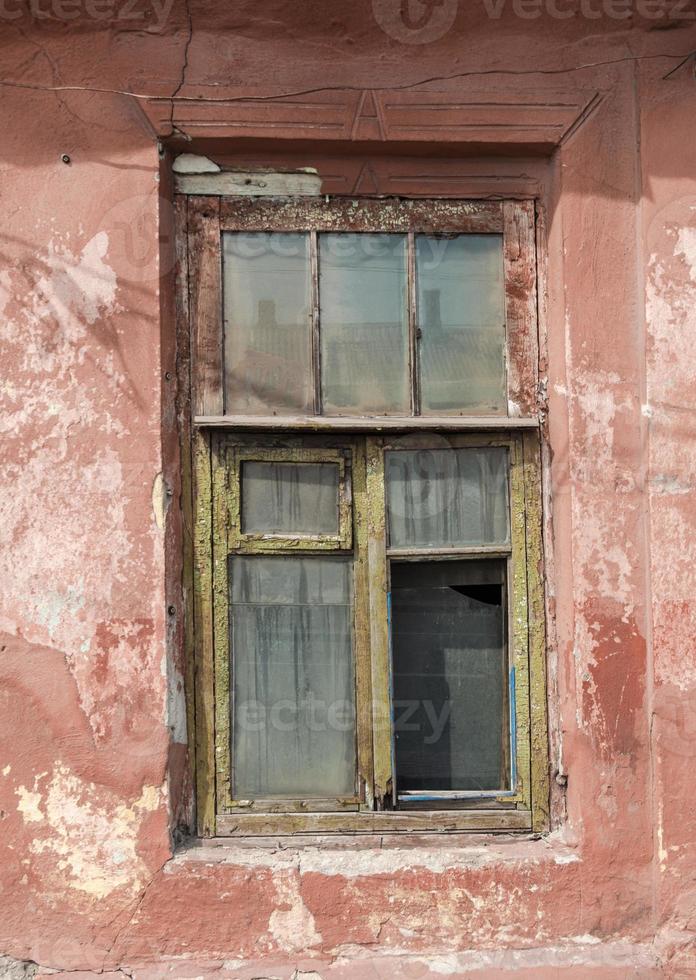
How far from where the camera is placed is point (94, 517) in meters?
2.72

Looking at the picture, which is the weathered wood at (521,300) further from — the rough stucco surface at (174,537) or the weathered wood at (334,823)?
the weathered wood at (334,823)

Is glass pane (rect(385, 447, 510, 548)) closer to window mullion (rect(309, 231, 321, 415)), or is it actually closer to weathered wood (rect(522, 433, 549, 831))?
weathered wood (rect(522, 433, 549, 831))

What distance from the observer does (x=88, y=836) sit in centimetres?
265

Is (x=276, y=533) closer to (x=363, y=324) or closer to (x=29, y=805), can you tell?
(x=363, y=324)

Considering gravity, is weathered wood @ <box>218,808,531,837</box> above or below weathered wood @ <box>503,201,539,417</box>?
below

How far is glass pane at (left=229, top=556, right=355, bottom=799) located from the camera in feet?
9.36

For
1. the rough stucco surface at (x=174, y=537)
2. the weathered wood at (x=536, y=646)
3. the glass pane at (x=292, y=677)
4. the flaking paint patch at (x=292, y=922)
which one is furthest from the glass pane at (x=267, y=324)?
the flaking paint patch at (x=292, y=922)

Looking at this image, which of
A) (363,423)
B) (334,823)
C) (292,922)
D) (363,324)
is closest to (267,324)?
(363,324)

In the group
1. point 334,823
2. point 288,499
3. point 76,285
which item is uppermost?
point 76,285

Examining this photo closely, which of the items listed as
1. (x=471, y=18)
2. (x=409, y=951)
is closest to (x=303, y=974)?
(x=409, y=951)

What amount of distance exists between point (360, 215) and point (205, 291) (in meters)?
0.55

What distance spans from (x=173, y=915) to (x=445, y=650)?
3.65 feet

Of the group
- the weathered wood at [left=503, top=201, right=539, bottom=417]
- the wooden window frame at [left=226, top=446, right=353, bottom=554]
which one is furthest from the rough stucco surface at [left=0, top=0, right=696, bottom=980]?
the wooden window frame at [left=226, top=446, right=353, bottom=554]

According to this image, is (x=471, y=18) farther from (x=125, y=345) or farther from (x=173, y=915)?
(x=173, y=915)
